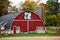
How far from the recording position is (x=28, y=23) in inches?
128

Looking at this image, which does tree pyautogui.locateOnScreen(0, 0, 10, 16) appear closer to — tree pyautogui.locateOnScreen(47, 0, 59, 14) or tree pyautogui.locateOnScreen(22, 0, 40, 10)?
tree pyautogui.locateOnScreen(22, 0, 40, 10)

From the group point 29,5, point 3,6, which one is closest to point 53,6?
point 29,5

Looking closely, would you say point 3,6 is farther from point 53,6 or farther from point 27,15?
point 53,6

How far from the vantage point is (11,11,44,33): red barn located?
3.22m

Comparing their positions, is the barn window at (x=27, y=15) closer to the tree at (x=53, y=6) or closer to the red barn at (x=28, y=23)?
the red barn at (x=28, y=23)

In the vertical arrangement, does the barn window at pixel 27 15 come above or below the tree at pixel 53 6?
below

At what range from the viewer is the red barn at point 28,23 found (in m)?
3.22

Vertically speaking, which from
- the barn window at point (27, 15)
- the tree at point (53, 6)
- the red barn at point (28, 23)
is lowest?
the red barn at point (28, 23)

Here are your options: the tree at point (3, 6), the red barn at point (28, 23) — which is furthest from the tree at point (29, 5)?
the tree at point (3, 6)

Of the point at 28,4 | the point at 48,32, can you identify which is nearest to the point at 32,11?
the point at 28,4

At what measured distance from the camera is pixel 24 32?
3238 mm

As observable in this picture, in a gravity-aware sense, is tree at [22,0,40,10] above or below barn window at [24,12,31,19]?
above

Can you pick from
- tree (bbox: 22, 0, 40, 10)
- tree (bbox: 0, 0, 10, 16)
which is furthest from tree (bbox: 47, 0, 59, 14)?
tree (bbox: 0, 0, 10, 16)

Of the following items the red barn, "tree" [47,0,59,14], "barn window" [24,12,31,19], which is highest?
"tree" [47,0,59,14]
